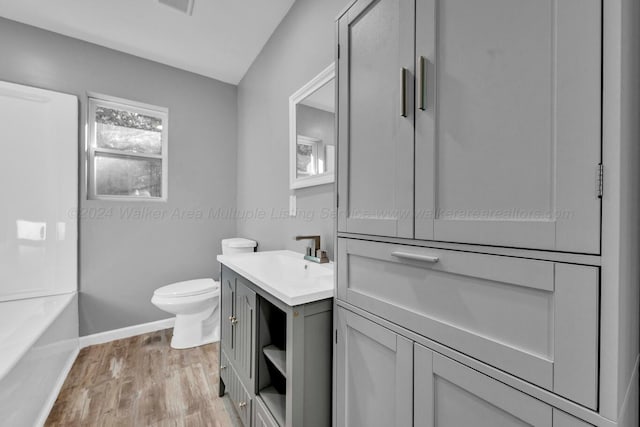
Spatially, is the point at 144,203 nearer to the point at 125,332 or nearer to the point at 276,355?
the point at 125,332

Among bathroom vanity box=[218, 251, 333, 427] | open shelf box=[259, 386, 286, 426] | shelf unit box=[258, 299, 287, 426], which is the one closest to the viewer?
bathroom vanity box=[218, 251, 333, 427]

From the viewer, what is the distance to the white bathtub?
4.00 ft

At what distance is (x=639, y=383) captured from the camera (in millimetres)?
564

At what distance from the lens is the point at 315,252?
1581 mm

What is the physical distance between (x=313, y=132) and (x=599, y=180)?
145 cm

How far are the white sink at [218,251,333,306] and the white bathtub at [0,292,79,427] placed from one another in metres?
1.01

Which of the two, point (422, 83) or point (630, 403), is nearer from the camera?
point (630, 403)

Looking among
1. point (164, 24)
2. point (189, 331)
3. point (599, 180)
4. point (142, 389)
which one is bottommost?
point (142, 389)

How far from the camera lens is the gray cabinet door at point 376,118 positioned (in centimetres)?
77

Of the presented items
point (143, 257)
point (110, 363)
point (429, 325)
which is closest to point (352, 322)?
point (429, 325)

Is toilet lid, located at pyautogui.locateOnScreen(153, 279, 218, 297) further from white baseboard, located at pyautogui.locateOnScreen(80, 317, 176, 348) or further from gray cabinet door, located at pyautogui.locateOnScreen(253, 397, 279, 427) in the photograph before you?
gray cabinet door, located at pyautogui.locateOnScreen(253, 397, 279, 427)

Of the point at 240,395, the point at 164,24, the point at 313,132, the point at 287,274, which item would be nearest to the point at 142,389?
the point at 240,395

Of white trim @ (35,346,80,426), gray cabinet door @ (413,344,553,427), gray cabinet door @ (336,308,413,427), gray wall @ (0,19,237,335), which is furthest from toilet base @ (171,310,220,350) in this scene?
gray cabinet door @ (413,344,553,427)

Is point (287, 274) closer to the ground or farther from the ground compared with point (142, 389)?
farther from the ground
